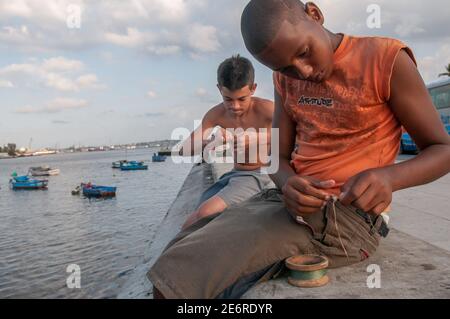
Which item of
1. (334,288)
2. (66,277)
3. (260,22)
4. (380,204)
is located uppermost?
(260,22)

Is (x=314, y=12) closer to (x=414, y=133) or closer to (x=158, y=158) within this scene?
(x=414, y=133)

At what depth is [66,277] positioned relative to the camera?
15.2 meters

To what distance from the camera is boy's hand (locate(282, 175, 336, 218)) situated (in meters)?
2.42

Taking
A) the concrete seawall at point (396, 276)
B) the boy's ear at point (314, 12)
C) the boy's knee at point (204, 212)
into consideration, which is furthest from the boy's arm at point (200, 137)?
the boy's ear at point (314, 12)

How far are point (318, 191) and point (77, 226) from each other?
2444 cm

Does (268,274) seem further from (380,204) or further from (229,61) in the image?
(229,61)

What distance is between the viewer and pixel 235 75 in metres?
5.41

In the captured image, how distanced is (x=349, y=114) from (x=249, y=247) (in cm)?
105

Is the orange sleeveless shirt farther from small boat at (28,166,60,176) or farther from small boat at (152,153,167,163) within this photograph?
small boat at (152,153,167,163)

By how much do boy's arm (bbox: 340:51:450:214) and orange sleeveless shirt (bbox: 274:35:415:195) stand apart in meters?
0.07

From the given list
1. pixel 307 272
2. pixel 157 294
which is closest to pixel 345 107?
pixel 307 272

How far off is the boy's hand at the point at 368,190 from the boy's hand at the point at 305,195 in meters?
0.14

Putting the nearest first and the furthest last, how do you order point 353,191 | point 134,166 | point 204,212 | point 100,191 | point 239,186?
point 353,191 → point 204,212 → point 239,186 → point 100,191 → point 134,166
